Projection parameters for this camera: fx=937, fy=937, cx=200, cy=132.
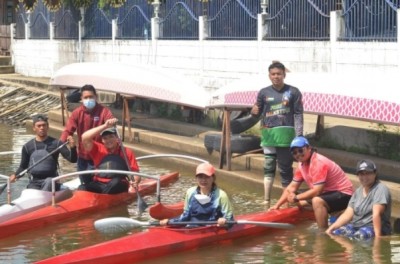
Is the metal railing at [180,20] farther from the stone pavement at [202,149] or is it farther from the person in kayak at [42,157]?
the person in kayak at [42,157]

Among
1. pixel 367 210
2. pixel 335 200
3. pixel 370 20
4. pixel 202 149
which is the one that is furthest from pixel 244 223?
pixel 370 20

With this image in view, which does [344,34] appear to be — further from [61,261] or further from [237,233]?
[61,261]

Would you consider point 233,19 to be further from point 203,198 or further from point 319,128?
point 203,198

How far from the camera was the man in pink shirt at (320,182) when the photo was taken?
10.7 meters

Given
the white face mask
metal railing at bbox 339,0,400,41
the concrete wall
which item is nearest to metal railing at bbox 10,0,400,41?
metal railing at bbox 339,0,400,41

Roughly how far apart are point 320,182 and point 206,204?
1.52m

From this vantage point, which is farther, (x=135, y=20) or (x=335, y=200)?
(x=135, y=20)

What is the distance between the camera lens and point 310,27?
60.2ft

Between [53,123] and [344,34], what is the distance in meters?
9.37

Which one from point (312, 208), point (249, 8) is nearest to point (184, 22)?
point (249, 8)

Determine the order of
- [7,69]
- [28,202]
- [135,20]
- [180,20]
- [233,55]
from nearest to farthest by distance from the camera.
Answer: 1. [28,202]
2. [233,55]
3. [180,20]
4. [135,20]
5. [7,69]

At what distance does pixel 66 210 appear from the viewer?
40.0ft

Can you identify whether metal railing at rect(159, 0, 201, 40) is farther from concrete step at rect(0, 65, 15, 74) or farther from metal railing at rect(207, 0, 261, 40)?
concrete step at rect(0, 65, 15, 74)

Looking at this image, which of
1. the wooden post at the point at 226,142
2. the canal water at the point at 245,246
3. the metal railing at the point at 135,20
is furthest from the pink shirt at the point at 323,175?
the metal railing at the point at 135,20
